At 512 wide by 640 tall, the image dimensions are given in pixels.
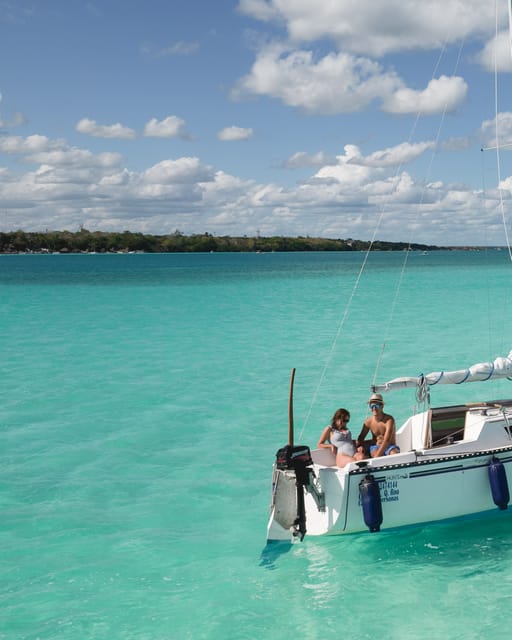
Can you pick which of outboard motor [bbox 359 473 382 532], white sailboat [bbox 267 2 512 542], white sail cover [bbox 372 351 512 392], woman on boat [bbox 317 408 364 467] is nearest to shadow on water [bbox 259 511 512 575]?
white sailboat [bbox 267 2 512 542]

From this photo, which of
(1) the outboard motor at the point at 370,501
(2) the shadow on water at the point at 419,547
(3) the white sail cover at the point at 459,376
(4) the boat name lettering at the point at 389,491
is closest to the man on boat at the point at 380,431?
(3) the white sail cover at the point at 459,376

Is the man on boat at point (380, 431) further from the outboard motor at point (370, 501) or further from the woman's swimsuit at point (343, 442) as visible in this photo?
the outboard motor at point (370, 501)

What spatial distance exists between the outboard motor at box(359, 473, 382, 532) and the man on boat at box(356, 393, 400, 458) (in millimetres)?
1019

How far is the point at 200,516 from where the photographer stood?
10648 millimetres

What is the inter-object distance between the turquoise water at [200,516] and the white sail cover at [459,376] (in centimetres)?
217

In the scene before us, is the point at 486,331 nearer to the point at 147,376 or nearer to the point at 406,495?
the point at 147,376

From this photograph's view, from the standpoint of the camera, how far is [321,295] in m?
57.3

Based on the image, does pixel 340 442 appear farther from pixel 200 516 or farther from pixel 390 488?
pixel 200 516

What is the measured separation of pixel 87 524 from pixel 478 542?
5925 mm

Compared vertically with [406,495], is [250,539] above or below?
below

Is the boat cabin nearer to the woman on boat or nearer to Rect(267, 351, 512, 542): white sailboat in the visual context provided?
Rect(267, 351, 512, 542): white sailboat

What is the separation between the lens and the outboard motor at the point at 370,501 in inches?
345

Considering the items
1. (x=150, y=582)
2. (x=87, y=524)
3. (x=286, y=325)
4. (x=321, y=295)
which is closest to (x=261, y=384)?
(x=87, y=524)

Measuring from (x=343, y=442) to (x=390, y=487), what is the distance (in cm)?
126
